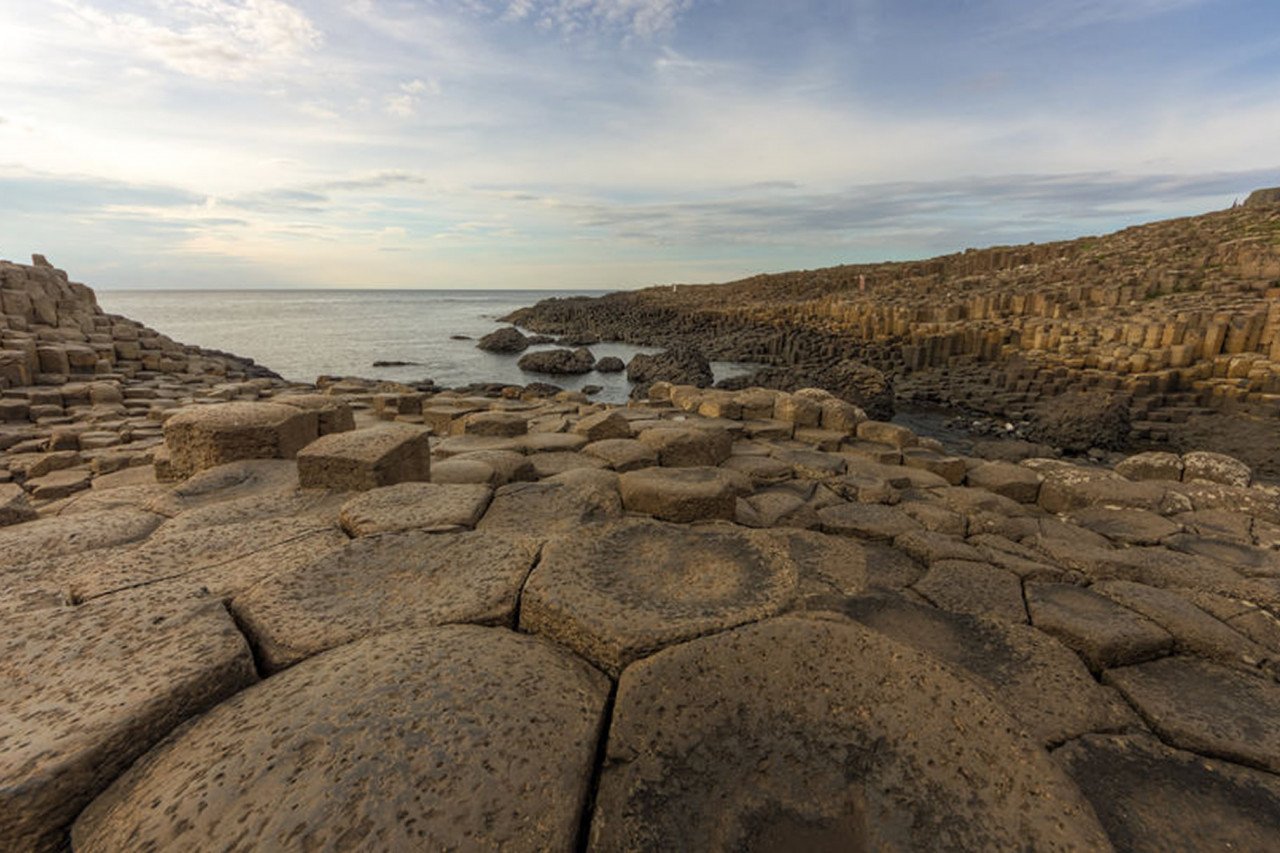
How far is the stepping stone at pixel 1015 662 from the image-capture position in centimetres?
178

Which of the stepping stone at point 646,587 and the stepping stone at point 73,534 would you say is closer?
the stepping stone at point 646,587

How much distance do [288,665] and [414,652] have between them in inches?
16.7

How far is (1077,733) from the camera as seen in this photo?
1.72m

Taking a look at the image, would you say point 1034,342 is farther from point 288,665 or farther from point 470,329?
point 470,329

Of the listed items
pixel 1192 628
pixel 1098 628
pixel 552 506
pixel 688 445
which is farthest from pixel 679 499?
pixel 1192 628

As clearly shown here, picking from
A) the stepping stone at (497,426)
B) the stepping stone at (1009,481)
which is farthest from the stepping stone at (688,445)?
the stepping stone at (1009,481)

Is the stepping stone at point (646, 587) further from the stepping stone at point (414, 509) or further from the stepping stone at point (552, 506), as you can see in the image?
the stepping stone at point (414, 509)

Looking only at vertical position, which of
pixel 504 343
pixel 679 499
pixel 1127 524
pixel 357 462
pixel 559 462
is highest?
pixel 357 462

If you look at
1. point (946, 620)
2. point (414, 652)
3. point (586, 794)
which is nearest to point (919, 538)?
point (946, 620)

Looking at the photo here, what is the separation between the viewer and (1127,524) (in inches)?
155

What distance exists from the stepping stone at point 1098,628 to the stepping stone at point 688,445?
253 cm

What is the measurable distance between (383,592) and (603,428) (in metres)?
3.34

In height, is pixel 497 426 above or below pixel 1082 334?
above

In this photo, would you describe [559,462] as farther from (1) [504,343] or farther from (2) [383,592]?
(1) [504,343]
